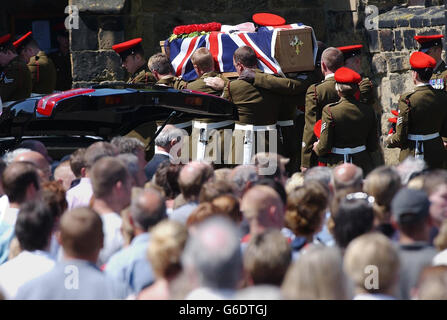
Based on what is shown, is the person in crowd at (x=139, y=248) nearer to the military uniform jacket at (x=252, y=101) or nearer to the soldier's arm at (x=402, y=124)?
the military uniform jacket at (x=252, y=101)

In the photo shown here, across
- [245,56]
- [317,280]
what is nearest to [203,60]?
[245,56]

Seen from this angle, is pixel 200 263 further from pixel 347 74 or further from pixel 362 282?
pixel 347 74

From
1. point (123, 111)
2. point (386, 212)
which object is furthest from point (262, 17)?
point (386, 212)

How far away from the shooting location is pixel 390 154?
448 inches

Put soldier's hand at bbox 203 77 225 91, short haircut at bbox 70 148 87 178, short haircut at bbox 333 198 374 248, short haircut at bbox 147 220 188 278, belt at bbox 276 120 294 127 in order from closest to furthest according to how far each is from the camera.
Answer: short haircut at bbox 147 220 188 278, short haircut at bbox 333 198 374 248, short haircut at bbox 70 148 87 178, soldier's hand at bbox 203 77 225 91, belt at bbox 276 120 294 127

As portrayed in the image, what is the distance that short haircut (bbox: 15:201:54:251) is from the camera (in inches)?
189

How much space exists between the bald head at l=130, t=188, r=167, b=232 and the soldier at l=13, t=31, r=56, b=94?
699 cm

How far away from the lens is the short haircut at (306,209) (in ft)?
17.3

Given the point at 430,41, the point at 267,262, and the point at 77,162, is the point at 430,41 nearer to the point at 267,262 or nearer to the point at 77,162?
the point at 77,162

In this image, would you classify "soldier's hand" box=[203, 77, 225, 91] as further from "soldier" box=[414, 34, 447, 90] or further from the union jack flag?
"soldier" box=[414, 34, 447, 90]

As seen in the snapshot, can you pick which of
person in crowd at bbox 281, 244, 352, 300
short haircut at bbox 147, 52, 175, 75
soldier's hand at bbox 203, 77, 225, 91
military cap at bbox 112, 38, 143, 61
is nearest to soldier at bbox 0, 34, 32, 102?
military cap at bbox 112, 38, 143, 61

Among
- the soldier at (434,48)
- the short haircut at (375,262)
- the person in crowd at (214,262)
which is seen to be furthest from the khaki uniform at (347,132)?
the person in crowd at (214,262)

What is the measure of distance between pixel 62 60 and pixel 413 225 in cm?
1013

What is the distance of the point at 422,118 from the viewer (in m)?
8.98
